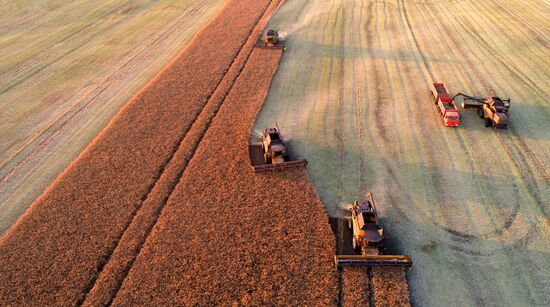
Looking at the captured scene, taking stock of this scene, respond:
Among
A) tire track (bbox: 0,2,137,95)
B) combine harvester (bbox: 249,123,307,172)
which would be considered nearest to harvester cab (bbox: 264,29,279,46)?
combine harvester (bbox: 249,123,307,172)

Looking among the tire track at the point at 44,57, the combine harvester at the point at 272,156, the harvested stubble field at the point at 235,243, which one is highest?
the tire track at the point at 44,57


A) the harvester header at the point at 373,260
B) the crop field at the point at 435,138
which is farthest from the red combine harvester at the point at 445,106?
the harvester header at the point at 373,260

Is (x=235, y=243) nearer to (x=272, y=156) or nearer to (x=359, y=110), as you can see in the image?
(x=272, y=156)

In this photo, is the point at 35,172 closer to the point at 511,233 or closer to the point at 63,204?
the point at 63,204

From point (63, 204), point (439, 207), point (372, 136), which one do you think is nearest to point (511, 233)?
point (439, 207)

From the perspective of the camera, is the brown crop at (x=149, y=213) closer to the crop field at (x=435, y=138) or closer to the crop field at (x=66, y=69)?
the crop field at (x=435, y=138)

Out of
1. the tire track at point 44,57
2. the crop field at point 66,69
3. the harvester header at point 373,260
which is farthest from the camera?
the tire track at point 44,57
